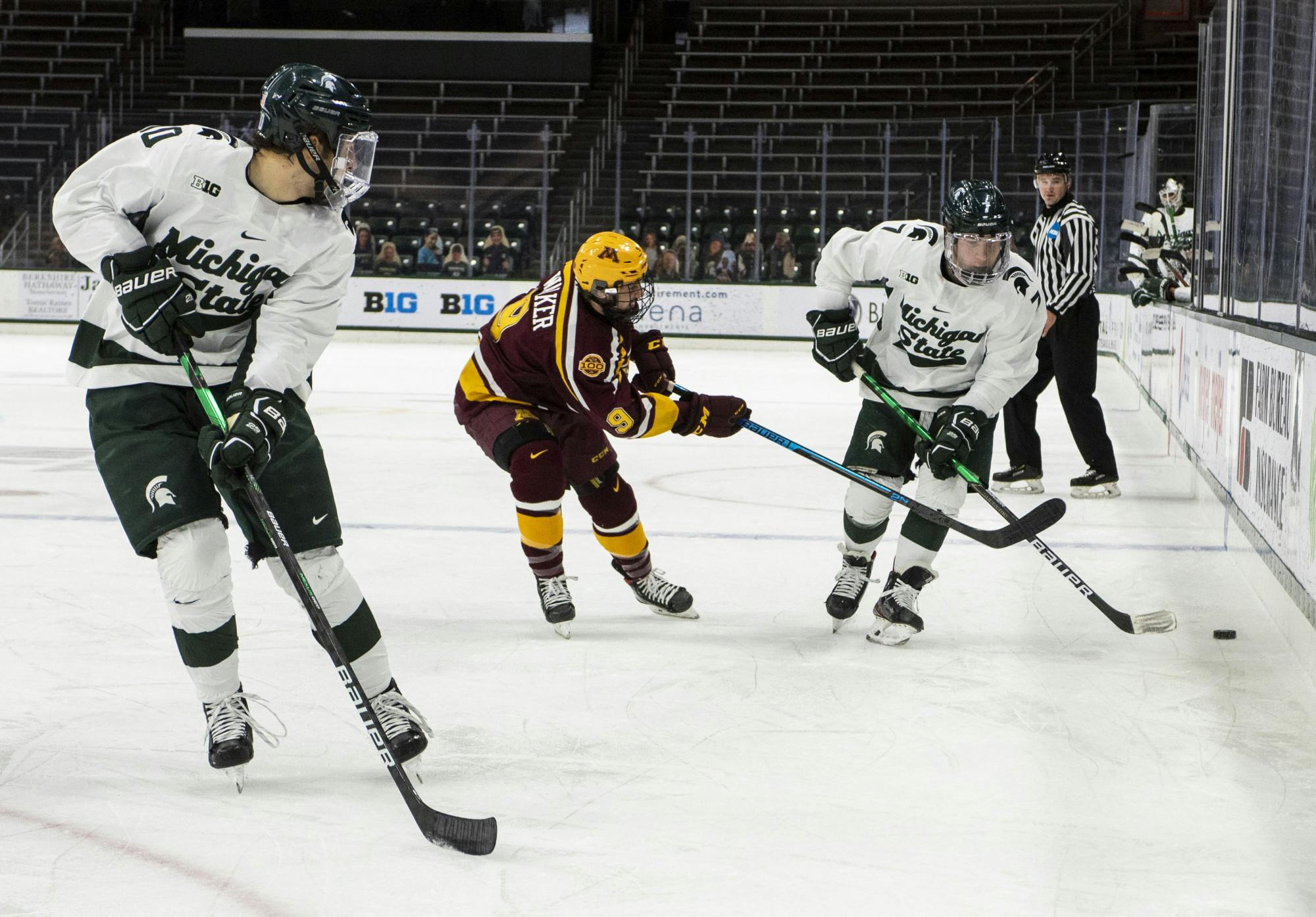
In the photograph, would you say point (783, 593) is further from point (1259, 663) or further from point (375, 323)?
point (375, 323)

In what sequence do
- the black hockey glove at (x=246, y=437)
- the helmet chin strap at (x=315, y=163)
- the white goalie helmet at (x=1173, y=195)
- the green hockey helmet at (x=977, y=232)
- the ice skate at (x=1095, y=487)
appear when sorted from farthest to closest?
the white goalie helmet at (x=1173, y=195), the ice skate at (x=1095, y=487), the green hockey helmet at (x=977, y=232), the helmet chin strap at (x=315, y=163), the black hockey glove at (x=246, y=437)

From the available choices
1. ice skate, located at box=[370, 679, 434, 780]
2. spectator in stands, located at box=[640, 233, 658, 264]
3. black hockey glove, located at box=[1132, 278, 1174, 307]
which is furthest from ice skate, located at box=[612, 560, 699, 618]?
spectator in stands, located at box=[640, 233, 658, 264]

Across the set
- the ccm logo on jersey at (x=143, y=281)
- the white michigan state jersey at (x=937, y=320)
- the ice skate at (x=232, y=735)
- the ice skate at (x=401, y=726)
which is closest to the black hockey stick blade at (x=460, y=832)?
the ice skate at (x=401, y=726)

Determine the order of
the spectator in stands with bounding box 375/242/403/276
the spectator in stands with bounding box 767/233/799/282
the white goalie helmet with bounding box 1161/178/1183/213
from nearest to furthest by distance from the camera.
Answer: the white goalie helmet with bounding box 1161/178/1183/213 < the spectator in stands with bounding box 767/233/799/282 < the spectator in stands with bounding box 375/242/403/276

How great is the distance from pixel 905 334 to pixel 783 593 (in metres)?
0.75

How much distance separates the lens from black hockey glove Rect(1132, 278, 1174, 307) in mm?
6938

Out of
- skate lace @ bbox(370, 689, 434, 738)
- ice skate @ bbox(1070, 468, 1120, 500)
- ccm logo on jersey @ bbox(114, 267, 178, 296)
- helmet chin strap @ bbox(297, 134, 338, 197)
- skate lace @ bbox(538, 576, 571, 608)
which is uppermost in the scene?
helmet chin strap @ bbox(297, 134, 338, 197)

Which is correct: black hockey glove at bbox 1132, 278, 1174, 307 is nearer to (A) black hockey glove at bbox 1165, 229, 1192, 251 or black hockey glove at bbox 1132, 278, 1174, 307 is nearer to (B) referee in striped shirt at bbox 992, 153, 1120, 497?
(A) black hockey glove at bbox 1165, 229, 1192, 251

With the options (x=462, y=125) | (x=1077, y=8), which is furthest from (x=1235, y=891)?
(x=1077, y=8)

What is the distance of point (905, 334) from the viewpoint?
3344mm

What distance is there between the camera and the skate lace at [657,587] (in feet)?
11.1

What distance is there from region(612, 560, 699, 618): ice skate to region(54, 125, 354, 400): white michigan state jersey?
132cm

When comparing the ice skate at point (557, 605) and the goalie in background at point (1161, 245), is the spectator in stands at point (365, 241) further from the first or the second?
the ice skate at point (557, 605)

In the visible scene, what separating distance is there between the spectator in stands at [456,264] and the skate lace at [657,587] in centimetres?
1012
